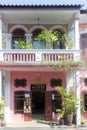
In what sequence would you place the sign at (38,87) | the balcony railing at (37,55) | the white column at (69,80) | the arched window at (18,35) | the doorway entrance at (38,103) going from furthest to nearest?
the doorway entrance at (38,103) < the arched window at (18,35) < the sign at (38,87) < the white column at (69,80) < the balcony railing at (37,55)

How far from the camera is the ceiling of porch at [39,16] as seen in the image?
2445 cm

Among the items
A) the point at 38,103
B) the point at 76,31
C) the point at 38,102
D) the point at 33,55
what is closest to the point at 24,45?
the point at 33,55

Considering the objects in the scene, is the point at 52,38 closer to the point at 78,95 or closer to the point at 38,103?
the point at 78,95

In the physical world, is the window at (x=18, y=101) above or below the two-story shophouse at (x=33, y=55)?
below

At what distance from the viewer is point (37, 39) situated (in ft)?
84.4

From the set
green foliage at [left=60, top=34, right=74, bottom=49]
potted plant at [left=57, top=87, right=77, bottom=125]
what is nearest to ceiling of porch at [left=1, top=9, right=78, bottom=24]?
green foliage at [left=60, top=34, right=74, bottom=49]

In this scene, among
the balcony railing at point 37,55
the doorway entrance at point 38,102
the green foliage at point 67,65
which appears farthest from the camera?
the doorway entrance at point 38,102

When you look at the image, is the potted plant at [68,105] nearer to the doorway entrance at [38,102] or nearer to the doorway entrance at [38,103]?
the doorway entrance at [38,103]

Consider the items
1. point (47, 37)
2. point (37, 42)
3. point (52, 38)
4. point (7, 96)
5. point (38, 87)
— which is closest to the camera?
point (47, 37)

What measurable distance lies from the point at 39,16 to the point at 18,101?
6026mm

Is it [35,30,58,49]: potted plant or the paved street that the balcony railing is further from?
the paved street

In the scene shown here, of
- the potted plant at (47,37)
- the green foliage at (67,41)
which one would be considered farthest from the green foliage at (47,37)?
the green foliage at (67,41)

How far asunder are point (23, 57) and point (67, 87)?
3.52 m

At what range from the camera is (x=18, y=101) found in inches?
1040
